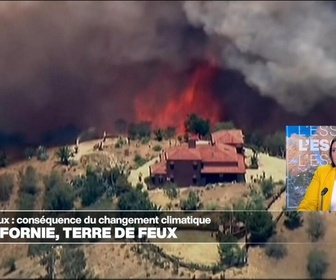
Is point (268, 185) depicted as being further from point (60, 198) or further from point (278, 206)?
point (60, 198)

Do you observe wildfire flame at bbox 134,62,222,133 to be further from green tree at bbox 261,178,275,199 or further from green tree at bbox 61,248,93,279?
green tree at bbox 61,248,93,279

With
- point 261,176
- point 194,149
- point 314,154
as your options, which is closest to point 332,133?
point 314,154

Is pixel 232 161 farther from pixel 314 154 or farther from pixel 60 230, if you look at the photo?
pixel 60 230

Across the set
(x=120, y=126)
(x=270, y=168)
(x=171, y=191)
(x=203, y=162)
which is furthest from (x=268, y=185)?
(x=120, y=126)

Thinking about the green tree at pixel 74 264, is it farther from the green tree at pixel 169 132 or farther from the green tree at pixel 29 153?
the green tree at pixel 169 132

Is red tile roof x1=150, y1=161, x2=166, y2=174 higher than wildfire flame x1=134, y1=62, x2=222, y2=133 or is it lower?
lower

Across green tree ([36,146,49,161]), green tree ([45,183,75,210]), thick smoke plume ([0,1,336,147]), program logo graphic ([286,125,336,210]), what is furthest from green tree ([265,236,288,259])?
green tree ([36,146,49,161])
